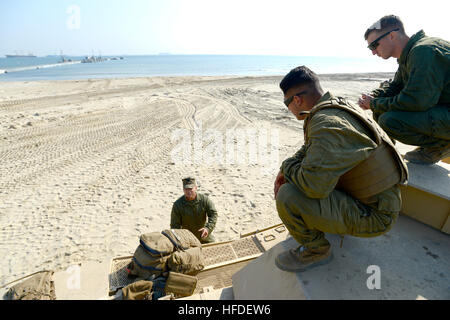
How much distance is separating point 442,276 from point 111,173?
680 cm

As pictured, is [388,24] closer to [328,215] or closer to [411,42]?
[411,42]

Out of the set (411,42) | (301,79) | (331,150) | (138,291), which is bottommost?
(138,291)

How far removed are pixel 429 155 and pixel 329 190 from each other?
6.37ft

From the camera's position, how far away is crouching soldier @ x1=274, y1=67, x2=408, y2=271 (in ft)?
5.19

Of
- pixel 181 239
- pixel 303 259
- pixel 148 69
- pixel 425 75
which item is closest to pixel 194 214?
pixel 181 239

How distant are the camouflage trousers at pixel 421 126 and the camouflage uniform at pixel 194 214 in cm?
273

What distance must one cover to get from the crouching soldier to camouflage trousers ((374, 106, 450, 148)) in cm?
112

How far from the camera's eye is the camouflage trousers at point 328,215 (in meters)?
1.71

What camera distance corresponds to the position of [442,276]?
6.10ft

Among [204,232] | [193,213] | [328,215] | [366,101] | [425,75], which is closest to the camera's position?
[328,215]

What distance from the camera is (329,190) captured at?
5.29 feet

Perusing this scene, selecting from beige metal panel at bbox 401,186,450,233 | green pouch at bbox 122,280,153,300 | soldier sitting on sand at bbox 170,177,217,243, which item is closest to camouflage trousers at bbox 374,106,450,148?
beige metal panel at bbox 401,186,450,233

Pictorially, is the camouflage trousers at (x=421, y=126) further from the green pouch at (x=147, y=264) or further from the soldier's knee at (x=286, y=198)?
the green pouch at (x=147, y=264)
